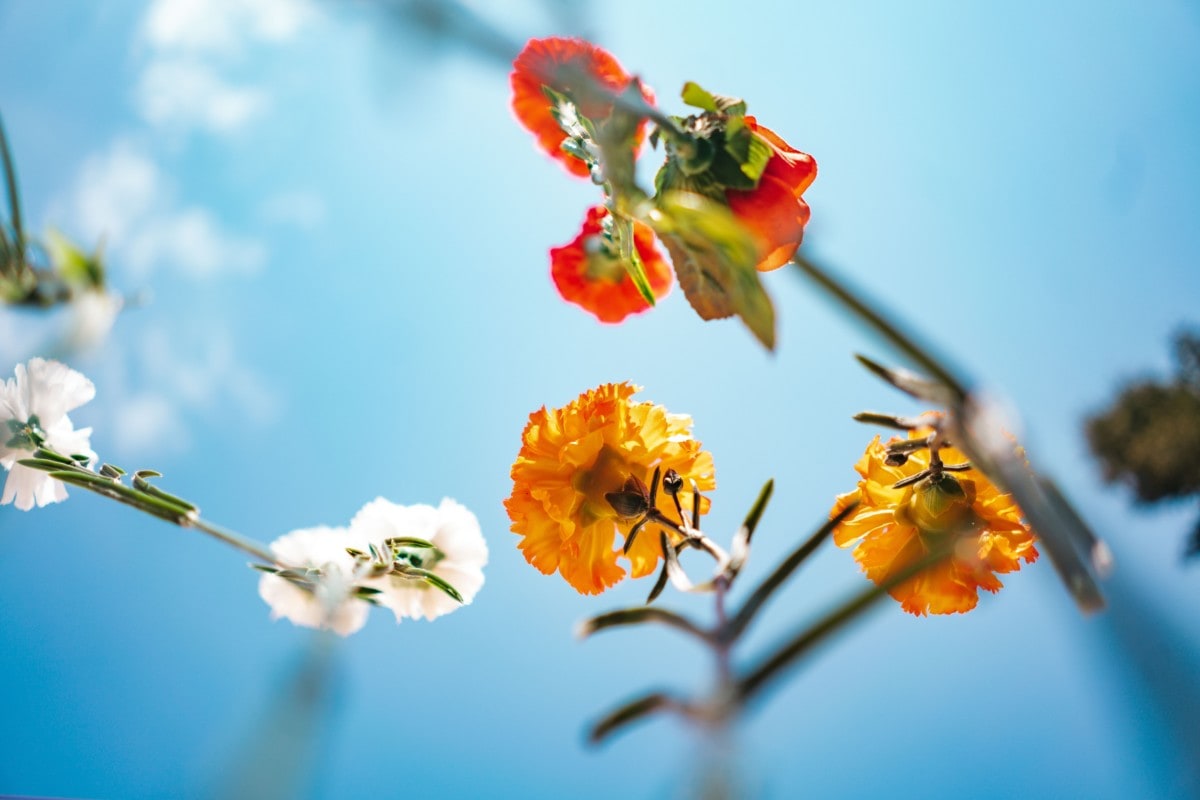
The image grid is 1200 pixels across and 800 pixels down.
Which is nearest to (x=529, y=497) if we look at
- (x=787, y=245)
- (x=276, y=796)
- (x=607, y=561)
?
(x=607, y=561)

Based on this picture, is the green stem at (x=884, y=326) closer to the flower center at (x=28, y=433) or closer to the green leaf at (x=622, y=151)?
the green leaf at (x=622, y=151)

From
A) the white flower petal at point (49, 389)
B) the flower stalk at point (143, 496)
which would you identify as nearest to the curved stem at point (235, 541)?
the flower stalk at point (143, 496)

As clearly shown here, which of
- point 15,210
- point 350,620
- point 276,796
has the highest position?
point 15,210

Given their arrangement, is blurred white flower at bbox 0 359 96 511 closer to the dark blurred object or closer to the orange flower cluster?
the orange flower cluster

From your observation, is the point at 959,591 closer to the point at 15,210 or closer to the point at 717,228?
the point at 717,228

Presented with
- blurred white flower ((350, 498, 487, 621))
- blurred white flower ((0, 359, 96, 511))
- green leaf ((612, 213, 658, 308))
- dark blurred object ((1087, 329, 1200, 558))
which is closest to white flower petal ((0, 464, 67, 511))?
blurred white flower ((0, 359, 96, 511))
